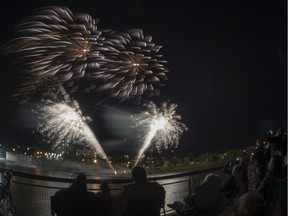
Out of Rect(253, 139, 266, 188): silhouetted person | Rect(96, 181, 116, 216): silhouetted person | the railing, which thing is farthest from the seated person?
Rect(253, 139, 266, 188): silhouetted person

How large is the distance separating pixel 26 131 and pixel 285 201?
338ft

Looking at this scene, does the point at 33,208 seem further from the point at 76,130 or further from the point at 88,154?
the point at 88,154

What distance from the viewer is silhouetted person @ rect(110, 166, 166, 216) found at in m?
6.57

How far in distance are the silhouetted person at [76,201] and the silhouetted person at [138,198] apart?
37 cm

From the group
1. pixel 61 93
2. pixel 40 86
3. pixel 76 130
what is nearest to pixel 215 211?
pixel 40 86

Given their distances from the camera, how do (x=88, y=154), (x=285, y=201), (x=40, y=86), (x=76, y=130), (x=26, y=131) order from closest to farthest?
(x=285, y=201) < (x=40, y=86) < (x=76, y=130) < (x=88, y=154) < (x=26, y=131)

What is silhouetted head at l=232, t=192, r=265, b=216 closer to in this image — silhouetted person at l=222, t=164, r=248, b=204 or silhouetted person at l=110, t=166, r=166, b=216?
silhouetted person at l=110, t=166, r=166, b=216

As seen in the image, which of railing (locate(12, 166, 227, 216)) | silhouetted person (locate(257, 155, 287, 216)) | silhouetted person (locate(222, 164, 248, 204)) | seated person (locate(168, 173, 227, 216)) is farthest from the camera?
railing (locate(12, 166, 227, 216))

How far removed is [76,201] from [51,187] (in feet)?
11.1

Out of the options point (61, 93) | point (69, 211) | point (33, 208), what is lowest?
point (33, 208)

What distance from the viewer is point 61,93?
103 ft

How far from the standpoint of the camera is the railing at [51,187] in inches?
394

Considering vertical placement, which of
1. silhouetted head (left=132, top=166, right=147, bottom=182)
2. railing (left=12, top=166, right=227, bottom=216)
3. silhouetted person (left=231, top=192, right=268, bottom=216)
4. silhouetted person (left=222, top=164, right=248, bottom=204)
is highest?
silhouetted head (left=132, top=166, right=147, bottom=182)

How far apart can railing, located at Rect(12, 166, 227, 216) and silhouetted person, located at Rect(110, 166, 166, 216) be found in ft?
9.32
